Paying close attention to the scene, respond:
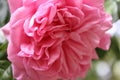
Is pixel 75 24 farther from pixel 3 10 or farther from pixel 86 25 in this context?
pixel 3 10

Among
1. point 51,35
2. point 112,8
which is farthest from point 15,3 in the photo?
point 112,8

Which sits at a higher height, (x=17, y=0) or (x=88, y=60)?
(x=17, y=0)

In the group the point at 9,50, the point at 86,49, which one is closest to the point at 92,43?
the point at 86,49

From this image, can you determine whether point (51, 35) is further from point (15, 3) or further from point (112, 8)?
point (112, 8)

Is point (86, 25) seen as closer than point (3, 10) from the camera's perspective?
Yes

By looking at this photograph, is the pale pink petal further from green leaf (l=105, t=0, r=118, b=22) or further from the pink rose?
green leaf (l=105, t=0, r=118, b=22)

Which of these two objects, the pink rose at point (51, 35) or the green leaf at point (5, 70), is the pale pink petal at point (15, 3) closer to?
the pink rose at point (51, 35)

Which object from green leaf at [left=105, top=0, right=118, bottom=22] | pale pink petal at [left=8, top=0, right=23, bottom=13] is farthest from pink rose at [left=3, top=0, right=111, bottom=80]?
green leaf at [left=105, top=0, right=118, bottom=22]

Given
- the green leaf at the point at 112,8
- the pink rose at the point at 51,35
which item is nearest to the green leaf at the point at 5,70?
the pink rose at the point at 51,35
